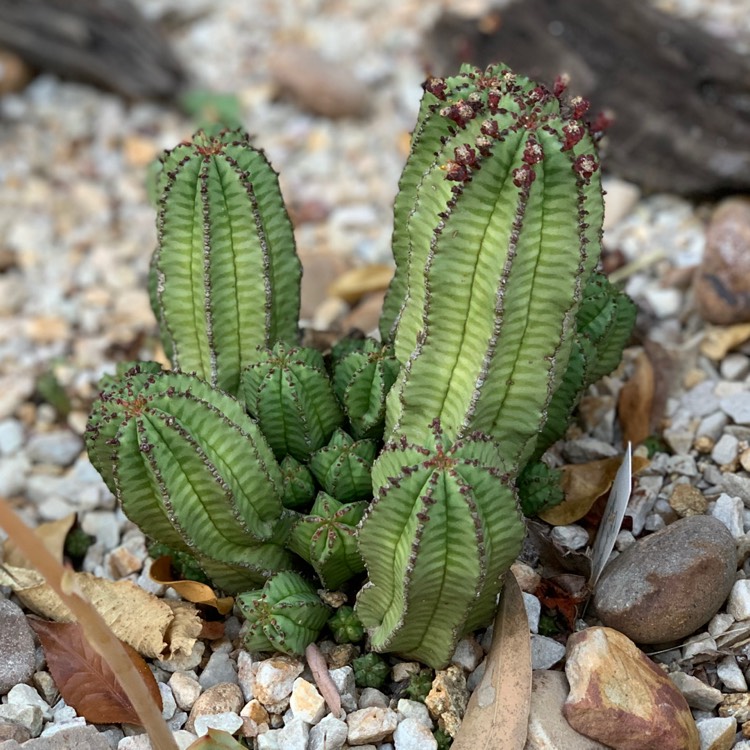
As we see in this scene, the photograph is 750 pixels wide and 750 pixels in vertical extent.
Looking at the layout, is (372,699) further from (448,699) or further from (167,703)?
(167,703)

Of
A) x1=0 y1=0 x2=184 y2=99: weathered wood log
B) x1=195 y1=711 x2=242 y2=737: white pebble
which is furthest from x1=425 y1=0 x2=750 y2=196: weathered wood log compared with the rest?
x1=195 y1=711 x2=242 y2=737: white pebble

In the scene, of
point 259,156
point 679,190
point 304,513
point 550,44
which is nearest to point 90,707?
point 304,513

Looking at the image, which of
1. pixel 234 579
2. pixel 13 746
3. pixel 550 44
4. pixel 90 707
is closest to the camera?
pixel 13 746

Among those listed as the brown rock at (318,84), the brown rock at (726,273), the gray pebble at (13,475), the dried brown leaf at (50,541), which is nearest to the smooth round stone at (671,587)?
the brown rock at (726,273)

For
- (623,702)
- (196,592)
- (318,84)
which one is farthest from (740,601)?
(318,84)

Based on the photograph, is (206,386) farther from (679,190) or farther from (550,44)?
(550,44)

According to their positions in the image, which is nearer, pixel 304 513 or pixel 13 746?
pixel 13 746

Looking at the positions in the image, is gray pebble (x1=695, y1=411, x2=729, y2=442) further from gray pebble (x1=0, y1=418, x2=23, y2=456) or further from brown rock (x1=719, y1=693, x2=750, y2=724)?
gray pebble (x1=0, y1=418, x2=23, y2=456)
